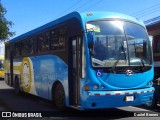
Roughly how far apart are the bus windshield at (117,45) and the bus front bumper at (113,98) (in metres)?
0.82

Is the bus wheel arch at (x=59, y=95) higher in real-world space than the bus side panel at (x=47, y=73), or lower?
lower

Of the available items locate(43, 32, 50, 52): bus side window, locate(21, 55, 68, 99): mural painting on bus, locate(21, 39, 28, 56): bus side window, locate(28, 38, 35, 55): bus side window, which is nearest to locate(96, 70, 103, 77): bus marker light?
locate(21, 55, 68, 99): mural painting on bus

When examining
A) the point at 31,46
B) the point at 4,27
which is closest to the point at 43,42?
the point at 31,46

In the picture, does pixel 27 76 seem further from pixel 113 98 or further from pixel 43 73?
pixel 113 98

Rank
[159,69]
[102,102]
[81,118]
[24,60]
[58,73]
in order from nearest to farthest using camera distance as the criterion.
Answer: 1. [102,102]
2. [81,118]
3. [58,73]
4. [159,69]
5. [24,60]

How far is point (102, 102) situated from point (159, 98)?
3.74 m

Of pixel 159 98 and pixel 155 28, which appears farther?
pixel 155 28

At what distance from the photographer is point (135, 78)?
34.4 feet

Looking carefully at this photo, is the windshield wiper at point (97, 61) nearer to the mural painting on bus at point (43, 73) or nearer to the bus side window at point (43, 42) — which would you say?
the mural painting on bus at point (43, 73)

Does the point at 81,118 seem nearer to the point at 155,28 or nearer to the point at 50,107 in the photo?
the point at 50,107

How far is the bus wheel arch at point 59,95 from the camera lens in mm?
11961

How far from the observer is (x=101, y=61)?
10.1 m

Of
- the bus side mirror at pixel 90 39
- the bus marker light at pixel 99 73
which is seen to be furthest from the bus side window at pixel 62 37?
the bus marker light at pixel 99 73

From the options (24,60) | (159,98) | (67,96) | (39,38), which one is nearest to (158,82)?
(159,98)
